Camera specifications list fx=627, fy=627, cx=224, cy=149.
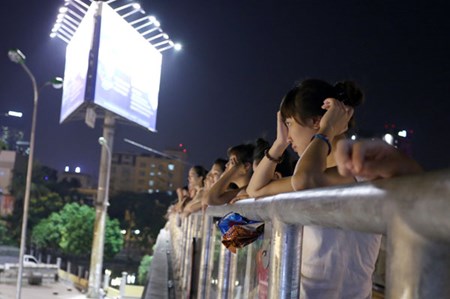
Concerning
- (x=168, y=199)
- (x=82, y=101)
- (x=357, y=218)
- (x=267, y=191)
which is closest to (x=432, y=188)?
(x=357, y=218)

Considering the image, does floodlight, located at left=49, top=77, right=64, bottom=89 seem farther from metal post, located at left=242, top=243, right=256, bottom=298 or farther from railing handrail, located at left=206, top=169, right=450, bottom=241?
railing handrail, located at left=206, top=169, right=450, bottom=241

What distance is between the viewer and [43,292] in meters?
36.8

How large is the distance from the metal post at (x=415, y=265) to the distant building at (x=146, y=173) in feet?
373

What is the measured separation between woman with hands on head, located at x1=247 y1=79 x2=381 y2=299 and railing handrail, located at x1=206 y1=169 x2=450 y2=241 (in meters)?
0.48

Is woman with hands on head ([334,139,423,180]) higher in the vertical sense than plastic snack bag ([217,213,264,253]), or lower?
higher

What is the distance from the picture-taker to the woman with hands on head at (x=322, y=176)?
1.93m

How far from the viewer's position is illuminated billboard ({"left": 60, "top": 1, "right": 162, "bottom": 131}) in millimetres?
35000

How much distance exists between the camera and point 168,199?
81.6m

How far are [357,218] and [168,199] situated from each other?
266ft

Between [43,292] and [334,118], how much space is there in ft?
121

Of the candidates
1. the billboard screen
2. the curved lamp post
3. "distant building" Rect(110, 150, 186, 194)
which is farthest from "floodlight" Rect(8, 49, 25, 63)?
"distant building" Rect(110, 150, 186, 194)

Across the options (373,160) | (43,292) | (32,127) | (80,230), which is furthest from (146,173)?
(373,160)

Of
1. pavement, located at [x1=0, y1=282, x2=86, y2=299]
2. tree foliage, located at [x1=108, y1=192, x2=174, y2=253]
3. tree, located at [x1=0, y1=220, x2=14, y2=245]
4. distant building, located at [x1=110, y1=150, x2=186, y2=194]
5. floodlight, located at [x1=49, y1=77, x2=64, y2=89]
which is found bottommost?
pavement, located at [x1=0, y1=282, x2=86, y2=299]

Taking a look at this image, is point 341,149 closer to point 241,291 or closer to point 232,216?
point 232,216
